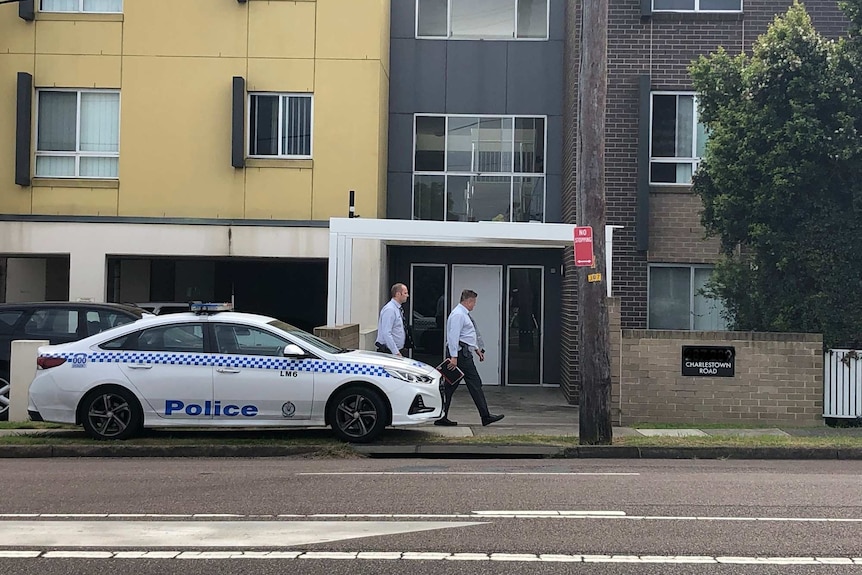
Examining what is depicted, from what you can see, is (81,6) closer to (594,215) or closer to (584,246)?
(594,215)

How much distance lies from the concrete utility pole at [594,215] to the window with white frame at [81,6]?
10.3m

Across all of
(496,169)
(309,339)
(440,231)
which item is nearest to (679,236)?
(496,169)

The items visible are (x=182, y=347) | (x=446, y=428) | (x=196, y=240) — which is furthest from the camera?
(x=196, y=240)

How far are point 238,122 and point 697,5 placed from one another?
28.8 feet

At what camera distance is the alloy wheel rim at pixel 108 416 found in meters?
10.5

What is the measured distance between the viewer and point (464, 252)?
18750 mm

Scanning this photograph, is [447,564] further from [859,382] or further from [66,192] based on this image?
[66,192]

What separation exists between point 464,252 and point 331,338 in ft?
22.5

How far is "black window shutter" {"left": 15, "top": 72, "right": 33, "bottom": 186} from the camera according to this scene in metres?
16.6

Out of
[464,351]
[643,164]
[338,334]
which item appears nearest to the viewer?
[464,351]

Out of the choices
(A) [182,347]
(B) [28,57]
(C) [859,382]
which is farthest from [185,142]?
(C) [859,382]

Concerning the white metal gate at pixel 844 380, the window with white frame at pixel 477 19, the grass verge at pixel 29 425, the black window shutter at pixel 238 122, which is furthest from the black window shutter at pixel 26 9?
the white metal gate at pixel 844 380

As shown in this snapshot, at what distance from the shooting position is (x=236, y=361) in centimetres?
1055

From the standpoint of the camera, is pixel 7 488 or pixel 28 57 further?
pixel 28 57
